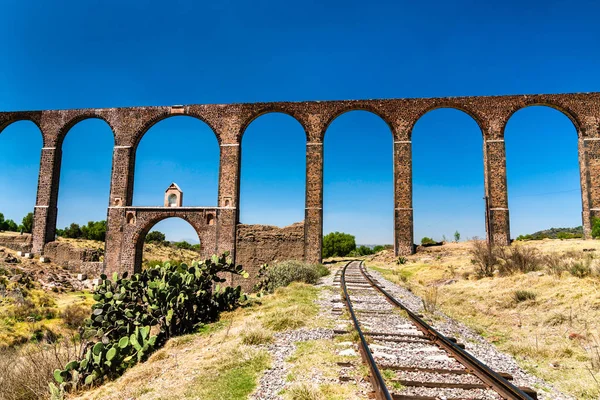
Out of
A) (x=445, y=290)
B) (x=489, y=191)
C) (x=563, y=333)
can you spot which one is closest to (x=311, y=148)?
(x=489, y=191)

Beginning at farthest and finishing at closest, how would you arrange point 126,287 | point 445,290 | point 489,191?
point 489,191 < point 445,290 < point 126,287

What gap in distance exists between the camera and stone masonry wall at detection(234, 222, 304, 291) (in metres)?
22.0

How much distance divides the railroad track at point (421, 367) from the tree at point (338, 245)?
50.0 meters

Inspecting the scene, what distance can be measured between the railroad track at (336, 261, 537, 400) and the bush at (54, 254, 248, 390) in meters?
3.34

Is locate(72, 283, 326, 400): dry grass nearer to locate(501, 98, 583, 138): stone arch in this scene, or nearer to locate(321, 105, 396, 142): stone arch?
locate(321, 105, 396, 142): stone arch

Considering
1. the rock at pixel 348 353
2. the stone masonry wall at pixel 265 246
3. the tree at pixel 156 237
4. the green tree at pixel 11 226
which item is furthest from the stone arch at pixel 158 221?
the green tree at pixel 11 226

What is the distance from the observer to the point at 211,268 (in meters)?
9.46

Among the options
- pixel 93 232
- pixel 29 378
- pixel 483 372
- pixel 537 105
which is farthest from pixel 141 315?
pixel 93 232

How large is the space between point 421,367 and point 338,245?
52952 mm

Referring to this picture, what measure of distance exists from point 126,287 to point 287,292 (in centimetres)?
401

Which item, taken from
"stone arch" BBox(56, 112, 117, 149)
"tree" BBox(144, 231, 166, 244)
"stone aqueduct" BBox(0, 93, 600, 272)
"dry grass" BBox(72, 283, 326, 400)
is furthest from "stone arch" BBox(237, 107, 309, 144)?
"tree" BBox(144, 231, 166, 244)

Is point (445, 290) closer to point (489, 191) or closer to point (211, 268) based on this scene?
point (211, 268)

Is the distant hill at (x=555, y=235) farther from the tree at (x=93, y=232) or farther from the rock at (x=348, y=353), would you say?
the tree at (x=93, y=232)

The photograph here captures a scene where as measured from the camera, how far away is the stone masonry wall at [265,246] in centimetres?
2205
